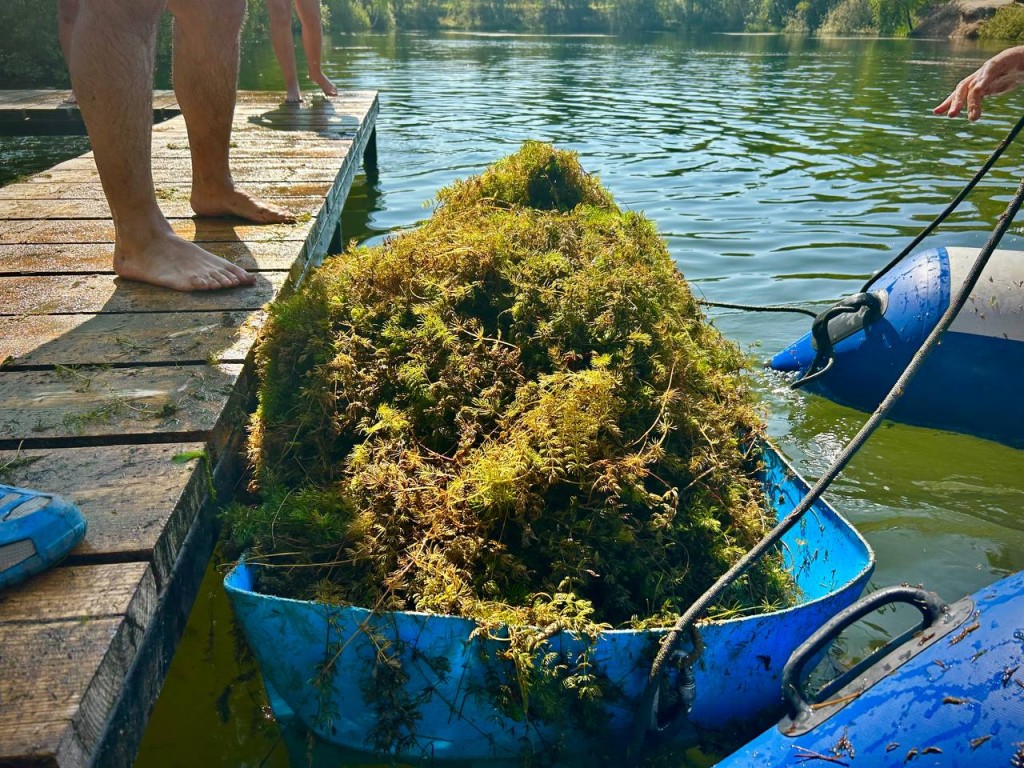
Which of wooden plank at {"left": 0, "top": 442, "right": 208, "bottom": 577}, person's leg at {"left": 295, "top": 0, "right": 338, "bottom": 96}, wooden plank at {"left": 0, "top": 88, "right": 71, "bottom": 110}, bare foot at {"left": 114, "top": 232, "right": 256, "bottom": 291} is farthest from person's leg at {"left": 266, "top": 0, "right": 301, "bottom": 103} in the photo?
wooden plank at {"left": 0, "top": 442, "right": 208, "bottom": 577}

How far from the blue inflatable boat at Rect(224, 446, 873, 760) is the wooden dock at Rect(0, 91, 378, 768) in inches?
12.0

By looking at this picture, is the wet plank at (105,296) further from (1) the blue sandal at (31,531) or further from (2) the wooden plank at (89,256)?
(1) the blue sandal at (31,531)

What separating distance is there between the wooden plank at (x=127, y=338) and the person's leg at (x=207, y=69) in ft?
4.52

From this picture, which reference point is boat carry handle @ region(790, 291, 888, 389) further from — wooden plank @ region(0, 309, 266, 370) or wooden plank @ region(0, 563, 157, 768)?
wooden plank @ region(0, 563, 157, 768)

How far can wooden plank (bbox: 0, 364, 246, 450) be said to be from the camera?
255 cm

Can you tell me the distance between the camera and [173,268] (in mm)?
3729

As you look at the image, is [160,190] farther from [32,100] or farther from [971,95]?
[32,100]

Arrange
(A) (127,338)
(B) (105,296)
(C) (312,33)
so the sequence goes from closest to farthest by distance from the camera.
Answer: (A) (127,338), (B) (105,296), (C) (312,33)

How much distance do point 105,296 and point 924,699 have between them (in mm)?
3338

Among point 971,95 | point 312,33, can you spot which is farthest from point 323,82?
point 971,95

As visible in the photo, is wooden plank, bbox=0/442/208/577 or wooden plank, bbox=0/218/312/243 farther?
wooden plank, bbox=0/218/312/243

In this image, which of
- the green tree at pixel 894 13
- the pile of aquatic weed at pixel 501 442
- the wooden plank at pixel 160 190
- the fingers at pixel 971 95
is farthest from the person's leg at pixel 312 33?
the green tree at pixel 894 13

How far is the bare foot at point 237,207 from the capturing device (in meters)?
4.79

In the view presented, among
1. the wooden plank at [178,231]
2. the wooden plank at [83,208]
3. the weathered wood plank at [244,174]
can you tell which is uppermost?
the weathered wood plank at [244,174]
